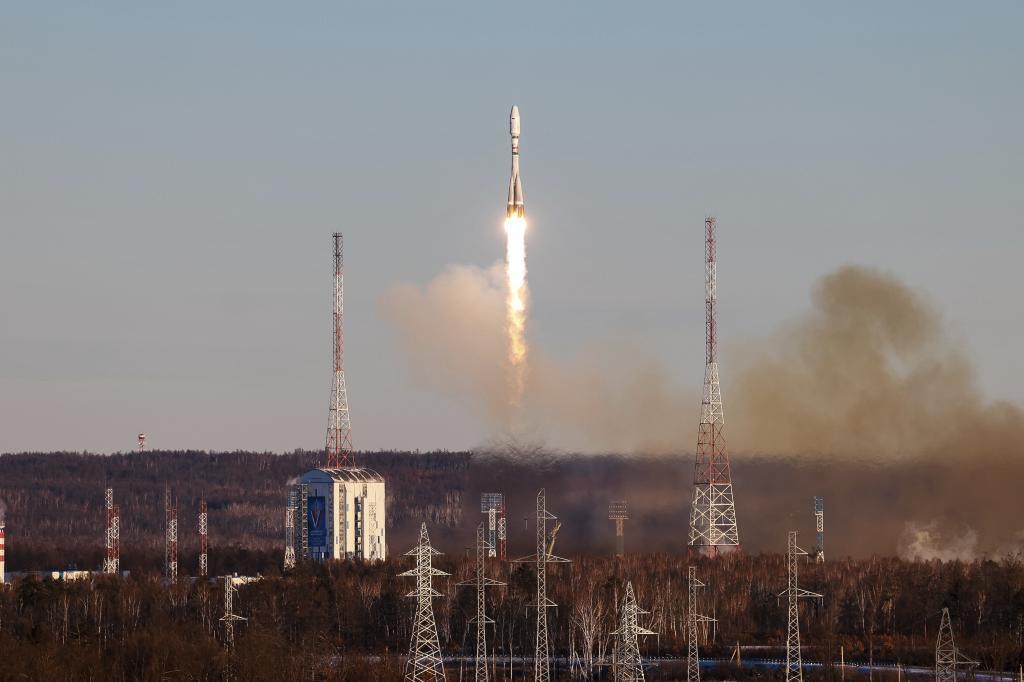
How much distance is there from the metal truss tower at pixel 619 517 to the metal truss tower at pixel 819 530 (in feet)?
36.6

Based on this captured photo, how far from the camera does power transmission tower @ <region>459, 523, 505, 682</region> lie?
281 ft

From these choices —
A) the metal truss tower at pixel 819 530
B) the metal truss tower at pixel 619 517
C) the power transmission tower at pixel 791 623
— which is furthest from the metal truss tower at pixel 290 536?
the power transmission tower at pixel 791 623

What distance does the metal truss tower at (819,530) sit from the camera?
122m

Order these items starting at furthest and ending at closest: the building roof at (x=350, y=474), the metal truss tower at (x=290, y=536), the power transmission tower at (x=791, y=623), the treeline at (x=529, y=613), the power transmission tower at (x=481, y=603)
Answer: the metal truss tower at (x=290, y=536)
the building roof at (x=350, y=474)
the treeline at (x=529, y=613)
the power transmission tower at (x=481, y=603)
the power transmission tower at (x=791, y=623)

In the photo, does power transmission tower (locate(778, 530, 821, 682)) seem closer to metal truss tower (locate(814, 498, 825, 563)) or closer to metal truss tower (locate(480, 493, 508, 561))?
metal truss tower (locate(814, 498, 825, 563))

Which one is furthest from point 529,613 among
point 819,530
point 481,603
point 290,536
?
point 481,603

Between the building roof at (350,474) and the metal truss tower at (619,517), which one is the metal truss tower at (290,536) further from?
the metal truss tower at (619,517)

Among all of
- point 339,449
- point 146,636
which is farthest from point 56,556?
point 146,636

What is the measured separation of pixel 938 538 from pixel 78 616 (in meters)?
51.2

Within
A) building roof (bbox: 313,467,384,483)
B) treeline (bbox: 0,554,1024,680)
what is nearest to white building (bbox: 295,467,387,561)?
building roof (bbox: 313,467,384,483)

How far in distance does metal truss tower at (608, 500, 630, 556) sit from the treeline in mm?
1541

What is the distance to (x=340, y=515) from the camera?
440 feet

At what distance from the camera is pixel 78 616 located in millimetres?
118688

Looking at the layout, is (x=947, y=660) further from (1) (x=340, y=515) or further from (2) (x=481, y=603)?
(1) (x=340, y=515)
